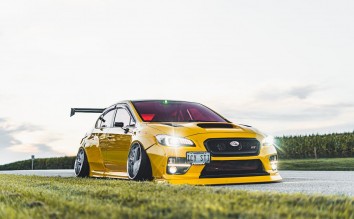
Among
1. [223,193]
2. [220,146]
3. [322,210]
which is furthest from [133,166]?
[322,210]

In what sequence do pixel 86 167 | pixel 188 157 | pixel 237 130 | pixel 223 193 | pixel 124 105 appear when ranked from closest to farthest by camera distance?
1. pixel 223 193
2. pixel 188 157
3. pixel 237 130
4. pixel 124 105
5. pixel 86 167

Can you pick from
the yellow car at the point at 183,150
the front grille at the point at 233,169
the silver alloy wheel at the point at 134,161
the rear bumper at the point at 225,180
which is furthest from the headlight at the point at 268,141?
the silver alloy wheel at the point at 134,161

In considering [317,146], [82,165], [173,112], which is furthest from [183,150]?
[317,146]

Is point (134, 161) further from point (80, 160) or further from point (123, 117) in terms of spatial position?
point (80, 160)

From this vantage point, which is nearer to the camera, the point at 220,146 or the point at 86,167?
the point at 220,146

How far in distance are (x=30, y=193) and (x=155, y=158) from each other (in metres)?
2.49

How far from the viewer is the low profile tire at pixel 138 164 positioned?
9211 mm

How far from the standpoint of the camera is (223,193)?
235 inches

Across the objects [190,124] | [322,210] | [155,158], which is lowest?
[322,210]

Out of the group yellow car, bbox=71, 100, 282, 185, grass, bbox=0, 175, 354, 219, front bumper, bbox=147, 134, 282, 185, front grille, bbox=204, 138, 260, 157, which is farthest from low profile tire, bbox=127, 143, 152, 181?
grass, bbox=0, 175, 354, 219

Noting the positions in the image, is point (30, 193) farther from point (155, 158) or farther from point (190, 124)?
point (190, 124)

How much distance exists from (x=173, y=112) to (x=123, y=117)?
1019 mm

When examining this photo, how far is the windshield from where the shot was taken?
412 inches

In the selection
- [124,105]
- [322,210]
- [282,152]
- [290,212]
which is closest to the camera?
[290,212]
